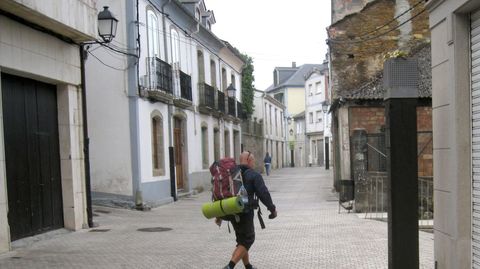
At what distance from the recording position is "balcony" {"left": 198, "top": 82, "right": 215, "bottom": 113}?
21.6 metres

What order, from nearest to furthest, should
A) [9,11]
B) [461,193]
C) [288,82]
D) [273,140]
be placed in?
[461,193] < [9,11] < [273,140] < [288,82]

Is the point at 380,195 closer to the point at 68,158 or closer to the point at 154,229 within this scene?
the point at 154,229

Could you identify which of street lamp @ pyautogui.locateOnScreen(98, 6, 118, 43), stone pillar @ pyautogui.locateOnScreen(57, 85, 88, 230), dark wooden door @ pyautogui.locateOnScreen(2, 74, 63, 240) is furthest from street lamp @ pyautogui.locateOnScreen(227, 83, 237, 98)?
dark wooden door @ pyautogui.locateOnScreen(2, 74, 63, 240)

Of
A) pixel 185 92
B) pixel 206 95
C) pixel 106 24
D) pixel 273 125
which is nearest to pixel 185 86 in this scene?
pixel 185 92

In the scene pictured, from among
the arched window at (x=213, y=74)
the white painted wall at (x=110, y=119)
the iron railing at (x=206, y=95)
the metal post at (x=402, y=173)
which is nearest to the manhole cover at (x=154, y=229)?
the white painted wall at (x=110, y=119)

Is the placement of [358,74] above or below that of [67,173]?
above

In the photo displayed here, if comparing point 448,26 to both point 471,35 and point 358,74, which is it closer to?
point 471,35

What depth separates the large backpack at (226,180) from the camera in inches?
252

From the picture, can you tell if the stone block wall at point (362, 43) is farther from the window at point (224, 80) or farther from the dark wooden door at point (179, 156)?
the window at point (224, 80)

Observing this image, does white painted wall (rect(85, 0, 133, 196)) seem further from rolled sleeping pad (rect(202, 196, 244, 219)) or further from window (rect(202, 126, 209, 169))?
rolled sleeping pad (rect(202, 196, 244, 219))

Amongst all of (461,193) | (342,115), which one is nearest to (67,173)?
(461,193)

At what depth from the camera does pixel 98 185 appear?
1489 centimetres

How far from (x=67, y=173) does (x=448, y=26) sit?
7.48 metres

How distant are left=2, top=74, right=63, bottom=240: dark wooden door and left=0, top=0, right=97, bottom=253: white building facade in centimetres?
2
